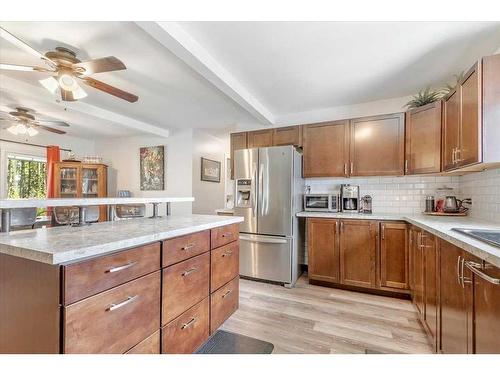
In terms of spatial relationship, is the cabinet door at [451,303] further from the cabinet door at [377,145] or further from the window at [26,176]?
the window at [26,176]

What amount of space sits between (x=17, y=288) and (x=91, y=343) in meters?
0.40

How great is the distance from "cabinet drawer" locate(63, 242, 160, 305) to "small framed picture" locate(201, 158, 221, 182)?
369 centimetres

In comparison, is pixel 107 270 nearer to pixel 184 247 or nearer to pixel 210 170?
pixel 184 247

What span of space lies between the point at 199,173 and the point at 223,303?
321 centimetres

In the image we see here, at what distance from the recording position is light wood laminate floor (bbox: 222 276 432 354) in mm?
1742

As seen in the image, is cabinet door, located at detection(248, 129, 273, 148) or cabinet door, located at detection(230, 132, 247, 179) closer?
cabinet door, located at detection(248, 129, 273, 148)

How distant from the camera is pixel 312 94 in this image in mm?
2895

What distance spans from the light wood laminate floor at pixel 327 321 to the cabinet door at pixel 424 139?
1.44 m

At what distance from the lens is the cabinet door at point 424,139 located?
92.8 inches

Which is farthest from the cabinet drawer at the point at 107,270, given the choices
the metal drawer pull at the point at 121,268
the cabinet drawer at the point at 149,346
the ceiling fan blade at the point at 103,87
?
the ceiling fan blade at the point at 103,87

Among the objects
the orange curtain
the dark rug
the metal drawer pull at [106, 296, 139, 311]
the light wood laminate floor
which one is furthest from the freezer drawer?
the orange curtain

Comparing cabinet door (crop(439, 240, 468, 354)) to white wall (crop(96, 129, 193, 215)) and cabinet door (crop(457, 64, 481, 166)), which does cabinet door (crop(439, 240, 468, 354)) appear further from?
white wall (crop(96, 129, 193, 215))

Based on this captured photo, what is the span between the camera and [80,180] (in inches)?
181
